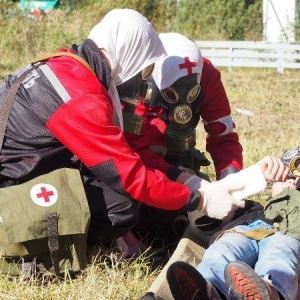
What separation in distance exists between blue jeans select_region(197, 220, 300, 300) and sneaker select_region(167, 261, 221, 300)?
0.24 m

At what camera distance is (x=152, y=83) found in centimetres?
473

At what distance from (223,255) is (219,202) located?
0.36 m

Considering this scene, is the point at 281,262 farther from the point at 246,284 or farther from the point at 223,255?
the point at 246,284

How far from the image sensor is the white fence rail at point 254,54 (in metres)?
17.2

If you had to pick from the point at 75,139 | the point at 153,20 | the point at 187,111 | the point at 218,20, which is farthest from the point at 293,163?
the point at 153,20

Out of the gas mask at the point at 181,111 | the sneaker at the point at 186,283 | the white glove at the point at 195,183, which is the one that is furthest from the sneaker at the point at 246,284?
the gas mask at the point at 181,111

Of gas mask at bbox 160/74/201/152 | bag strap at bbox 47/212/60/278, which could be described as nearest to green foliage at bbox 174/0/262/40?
gas mask at bbox 160/74/201/152

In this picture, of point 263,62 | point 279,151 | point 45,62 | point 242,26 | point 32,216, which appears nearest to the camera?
point 32,216

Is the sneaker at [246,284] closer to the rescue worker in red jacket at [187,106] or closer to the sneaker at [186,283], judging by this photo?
the sneaker at [186,283]

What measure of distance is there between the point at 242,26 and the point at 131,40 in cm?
1985

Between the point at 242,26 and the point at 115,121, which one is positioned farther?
the point at 242,26

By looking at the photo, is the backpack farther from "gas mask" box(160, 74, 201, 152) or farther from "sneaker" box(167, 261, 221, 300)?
"gas mask" box(160, 74, 201, 152)

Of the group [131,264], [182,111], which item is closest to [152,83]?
[182,111]

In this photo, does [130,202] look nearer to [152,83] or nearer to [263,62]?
[152,83]
